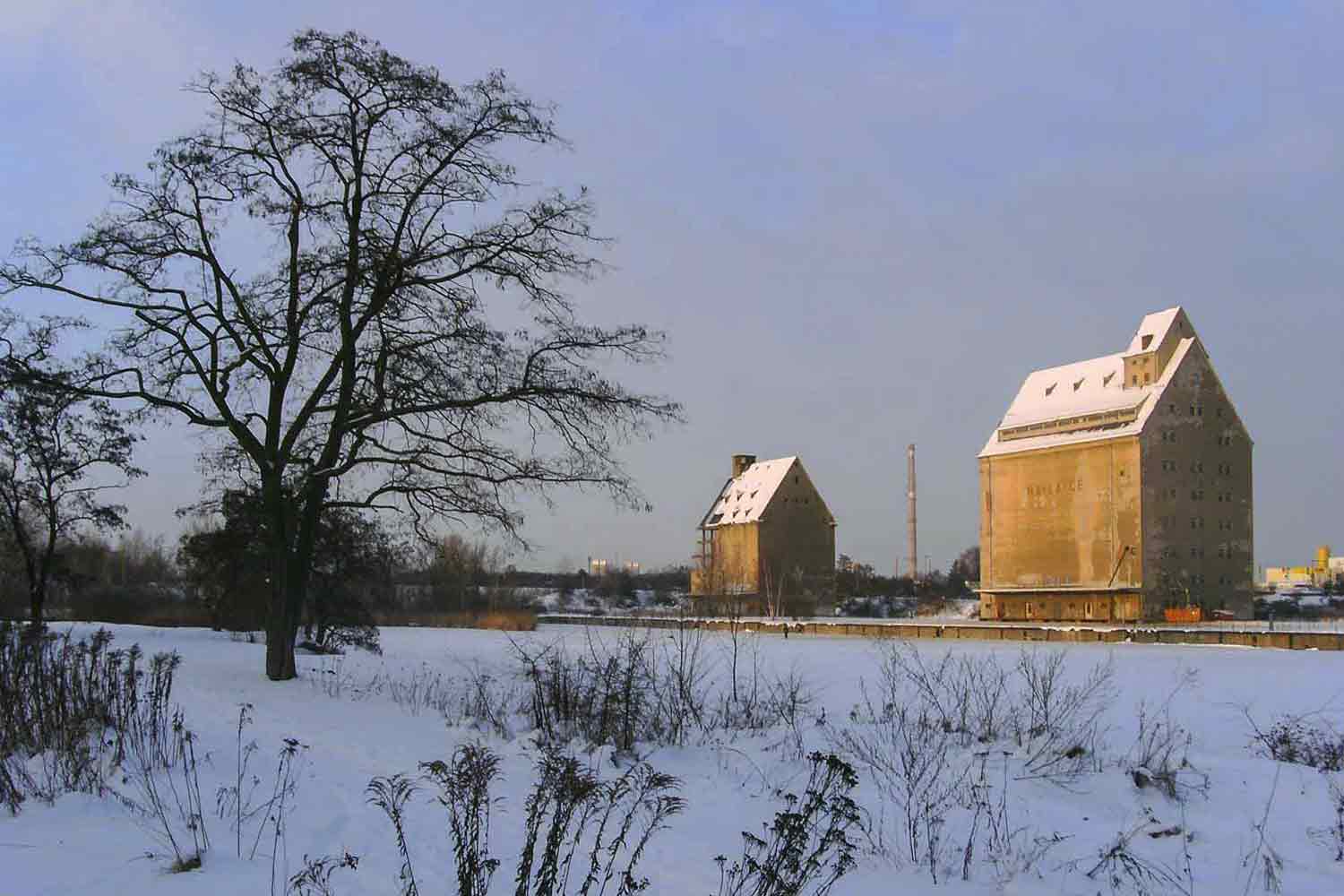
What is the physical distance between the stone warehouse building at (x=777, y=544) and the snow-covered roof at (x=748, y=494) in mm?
95

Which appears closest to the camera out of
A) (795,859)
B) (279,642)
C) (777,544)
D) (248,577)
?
(795,859)

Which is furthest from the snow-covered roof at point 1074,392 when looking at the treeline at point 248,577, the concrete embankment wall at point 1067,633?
the treeline at point 248,577

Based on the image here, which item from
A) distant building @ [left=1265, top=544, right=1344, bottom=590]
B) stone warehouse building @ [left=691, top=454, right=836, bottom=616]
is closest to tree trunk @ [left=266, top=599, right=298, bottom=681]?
stone warehouse building @ [left=691, top=454, right=836, bottom=616]

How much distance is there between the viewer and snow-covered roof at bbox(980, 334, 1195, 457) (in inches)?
2554

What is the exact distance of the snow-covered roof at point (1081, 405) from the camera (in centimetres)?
6488

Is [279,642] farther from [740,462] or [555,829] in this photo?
[740,462]

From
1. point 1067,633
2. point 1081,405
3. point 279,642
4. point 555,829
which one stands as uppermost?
point 1081,405

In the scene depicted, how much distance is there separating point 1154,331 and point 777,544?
32.7 m

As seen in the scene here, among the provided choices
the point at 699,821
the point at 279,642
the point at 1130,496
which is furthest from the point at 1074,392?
the point at 699,821

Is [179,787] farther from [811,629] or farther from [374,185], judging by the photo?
[811,629]

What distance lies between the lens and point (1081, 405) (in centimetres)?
6962

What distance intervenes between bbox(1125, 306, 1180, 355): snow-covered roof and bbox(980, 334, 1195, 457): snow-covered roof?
553 mm

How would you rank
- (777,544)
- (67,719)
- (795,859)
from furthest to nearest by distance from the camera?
(777,544)
(67,719)
(795,859)

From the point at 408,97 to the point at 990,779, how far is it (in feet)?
42.4
